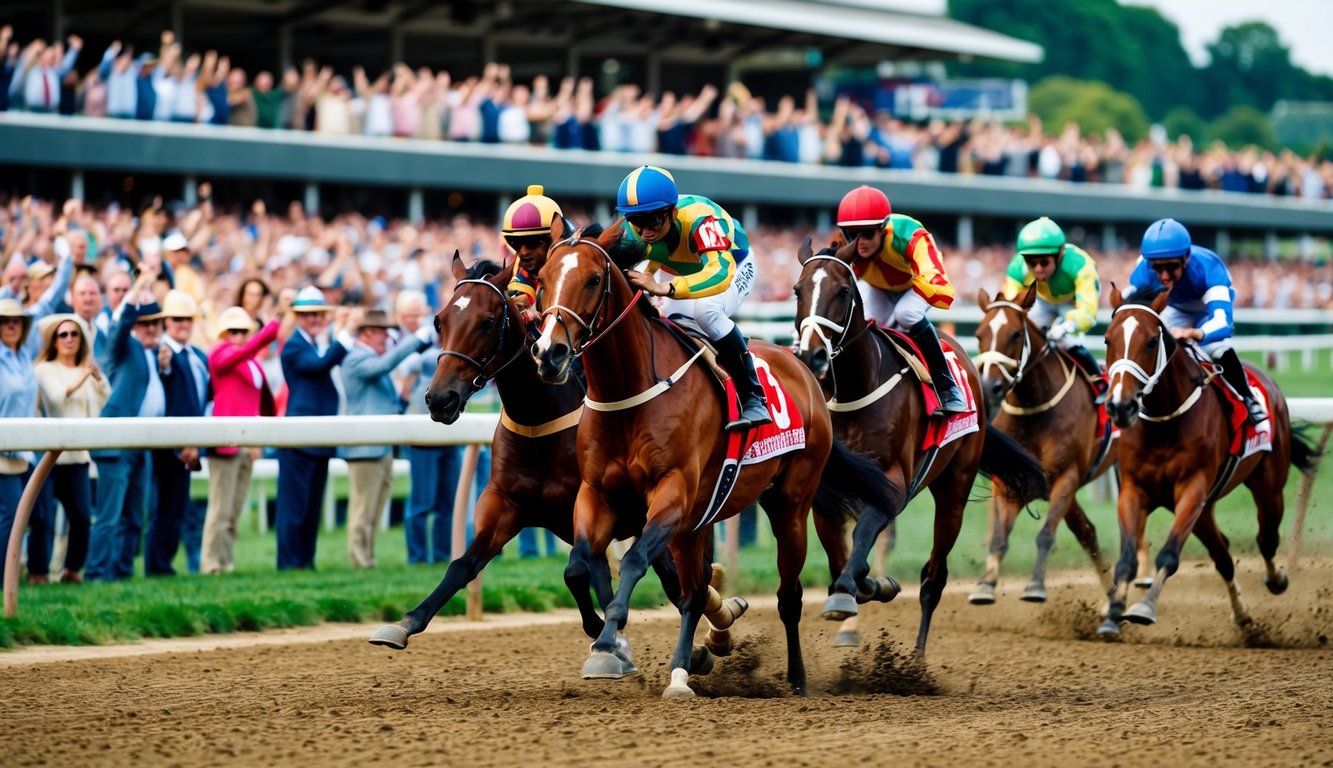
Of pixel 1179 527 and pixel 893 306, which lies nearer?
pixel 893 306

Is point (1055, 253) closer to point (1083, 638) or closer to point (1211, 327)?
point (1211, 327)

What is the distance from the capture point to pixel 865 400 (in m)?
7.57

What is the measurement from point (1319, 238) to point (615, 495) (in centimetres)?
3554

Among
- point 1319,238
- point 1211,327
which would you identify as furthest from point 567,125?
point 1319,238

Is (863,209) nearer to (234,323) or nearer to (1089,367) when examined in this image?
(1089,367)

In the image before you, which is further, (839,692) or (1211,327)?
(1211,327)

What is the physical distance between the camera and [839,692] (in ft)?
22.2

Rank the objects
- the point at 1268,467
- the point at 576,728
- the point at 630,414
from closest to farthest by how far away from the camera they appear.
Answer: the point at 576,728, the point at 630,414, the point at 1268,467

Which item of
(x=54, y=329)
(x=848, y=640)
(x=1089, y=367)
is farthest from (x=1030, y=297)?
(x=54, y=329)

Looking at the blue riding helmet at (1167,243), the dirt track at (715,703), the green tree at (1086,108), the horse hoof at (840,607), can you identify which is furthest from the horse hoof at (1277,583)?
the green tree at (1086,108)

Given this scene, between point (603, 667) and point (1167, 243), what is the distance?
13.6 feet

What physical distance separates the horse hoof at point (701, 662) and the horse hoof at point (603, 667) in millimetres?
1052

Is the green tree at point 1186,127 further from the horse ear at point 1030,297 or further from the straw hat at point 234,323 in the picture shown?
the straw hat at point 234,323

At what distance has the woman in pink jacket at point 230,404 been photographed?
9727mm
